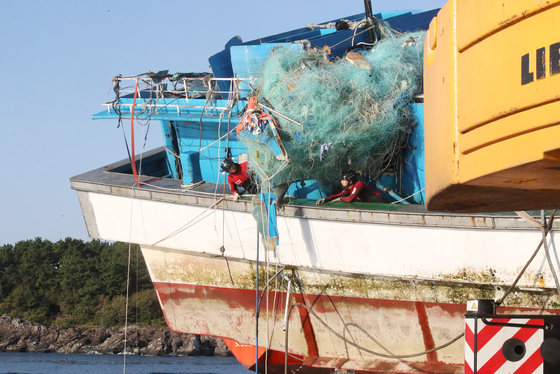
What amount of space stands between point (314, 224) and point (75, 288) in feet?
110

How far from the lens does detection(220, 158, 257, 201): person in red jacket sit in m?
9.58

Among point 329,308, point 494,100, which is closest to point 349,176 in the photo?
point 329,308

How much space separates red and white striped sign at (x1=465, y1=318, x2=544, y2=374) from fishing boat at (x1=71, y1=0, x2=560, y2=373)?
2759 millimetres

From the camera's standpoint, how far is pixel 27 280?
42.0m

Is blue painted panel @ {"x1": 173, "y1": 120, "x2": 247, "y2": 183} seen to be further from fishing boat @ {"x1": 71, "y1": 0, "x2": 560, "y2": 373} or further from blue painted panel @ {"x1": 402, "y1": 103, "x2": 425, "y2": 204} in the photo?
blue painted panel @ {"x1": 402, "y1": 103, "x2": 425, "y2": 204}

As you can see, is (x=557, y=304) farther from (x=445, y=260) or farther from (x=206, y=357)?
(x=206, y=357)

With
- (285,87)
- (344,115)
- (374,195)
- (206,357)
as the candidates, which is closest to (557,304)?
(374,195)

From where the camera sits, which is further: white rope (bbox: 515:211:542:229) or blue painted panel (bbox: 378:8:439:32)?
blue painted panel (bbox: 378:8:439:32)

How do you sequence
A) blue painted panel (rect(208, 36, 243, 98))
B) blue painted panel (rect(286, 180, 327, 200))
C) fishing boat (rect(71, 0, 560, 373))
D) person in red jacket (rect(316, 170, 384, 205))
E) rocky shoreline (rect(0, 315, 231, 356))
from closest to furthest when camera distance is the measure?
1. fishing boat (rect(71, 0, 560, 373))
2. person in red jacket (rect(316, 170, 384, 205))
3. blue painted panel (rect(286, 180, 327, 200))
4. blue painted panel (rect(208, 36, 243, 98))
5. rocky shoreline (rect(0, 315, 231, 356))

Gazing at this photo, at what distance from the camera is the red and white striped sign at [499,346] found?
16.0 ft

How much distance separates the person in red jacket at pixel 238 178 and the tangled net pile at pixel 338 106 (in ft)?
1.79

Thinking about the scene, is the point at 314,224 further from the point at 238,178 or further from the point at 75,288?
the point at 75,288

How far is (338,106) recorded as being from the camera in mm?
8742

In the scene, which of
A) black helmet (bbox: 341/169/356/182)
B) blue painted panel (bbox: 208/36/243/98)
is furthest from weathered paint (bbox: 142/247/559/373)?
blue painted panel (bbox: 208/36/243/98)
